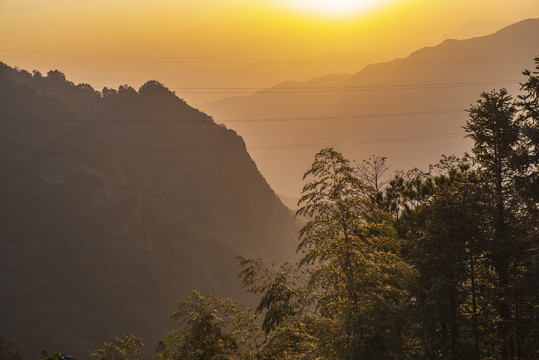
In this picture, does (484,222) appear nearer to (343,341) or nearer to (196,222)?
(343,341)

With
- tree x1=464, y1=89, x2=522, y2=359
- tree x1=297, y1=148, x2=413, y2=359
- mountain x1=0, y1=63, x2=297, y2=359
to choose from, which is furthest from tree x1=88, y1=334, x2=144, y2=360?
mountain x1=0, y1=63, x2=297, y2=359

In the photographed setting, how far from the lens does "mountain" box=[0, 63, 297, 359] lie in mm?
97062

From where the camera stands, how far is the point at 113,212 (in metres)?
121

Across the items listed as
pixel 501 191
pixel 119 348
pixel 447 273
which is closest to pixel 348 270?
pixel 447 273

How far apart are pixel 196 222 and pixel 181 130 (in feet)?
130

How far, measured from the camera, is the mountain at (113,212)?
97062 millimetres

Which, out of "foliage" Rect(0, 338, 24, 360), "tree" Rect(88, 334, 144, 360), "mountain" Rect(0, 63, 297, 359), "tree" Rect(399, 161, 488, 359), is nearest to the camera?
"tree" Rect(399, 161, 488, 359)

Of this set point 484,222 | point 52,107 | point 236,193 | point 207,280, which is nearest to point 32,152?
point 52,107

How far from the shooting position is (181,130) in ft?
555

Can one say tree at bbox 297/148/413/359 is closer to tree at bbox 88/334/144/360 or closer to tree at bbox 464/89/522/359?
tree at bbox 464/89/522/359

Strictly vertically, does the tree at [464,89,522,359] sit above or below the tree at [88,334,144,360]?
above

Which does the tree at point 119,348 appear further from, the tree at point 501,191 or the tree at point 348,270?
the tree at point 501,191

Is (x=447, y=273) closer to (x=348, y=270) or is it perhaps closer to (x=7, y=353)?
(x=348, y=270)

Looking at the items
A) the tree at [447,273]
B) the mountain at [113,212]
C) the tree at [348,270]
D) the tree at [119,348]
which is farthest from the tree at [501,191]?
the mountain at [113,212]
